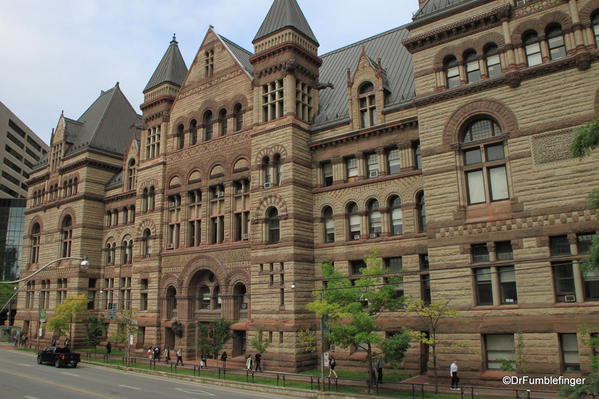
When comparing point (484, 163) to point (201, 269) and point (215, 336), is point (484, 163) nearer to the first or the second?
point (215, 336)

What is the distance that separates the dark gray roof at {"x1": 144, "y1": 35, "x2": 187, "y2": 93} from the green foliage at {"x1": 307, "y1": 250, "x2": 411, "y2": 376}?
1203 inches

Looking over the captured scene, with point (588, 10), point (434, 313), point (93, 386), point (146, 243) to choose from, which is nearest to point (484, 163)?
point (434, 313)

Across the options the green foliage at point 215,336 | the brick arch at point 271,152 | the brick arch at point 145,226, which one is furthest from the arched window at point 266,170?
the brick arch at point 145,226

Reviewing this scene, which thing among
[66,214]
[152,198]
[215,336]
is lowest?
[215,336]

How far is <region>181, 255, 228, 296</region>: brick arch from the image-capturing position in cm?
3959

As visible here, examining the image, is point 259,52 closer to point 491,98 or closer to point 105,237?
point 491,98

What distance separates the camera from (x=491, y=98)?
2773 centimetres

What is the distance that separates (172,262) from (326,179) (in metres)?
15.9

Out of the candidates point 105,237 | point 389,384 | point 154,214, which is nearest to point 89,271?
point 105,237

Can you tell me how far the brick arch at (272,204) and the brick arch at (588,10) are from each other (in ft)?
69.1

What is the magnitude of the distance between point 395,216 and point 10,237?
308ft

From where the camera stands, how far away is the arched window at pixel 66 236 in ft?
187

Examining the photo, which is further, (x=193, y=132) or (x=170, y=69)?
(x=170, y=69)

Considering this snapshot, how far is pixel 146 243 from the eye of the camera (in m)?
47.6
